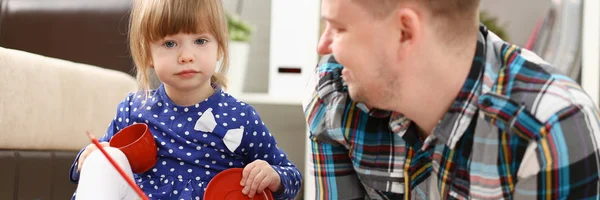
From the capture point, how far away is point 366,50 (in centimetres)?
90

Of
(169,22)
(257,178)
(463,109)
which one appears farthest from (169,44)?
(463,109)

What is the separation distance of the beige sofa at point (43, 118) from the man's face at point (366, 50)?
66 centimetres

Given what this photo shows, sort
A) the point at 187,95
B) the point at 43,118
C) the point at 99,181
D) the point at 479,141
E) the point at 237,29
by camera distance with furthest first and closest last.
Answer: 1. the point at 237,29
2. the point at 43,118
3. the point at 187,95
4. the point at 99,181
5. the point at 479,141

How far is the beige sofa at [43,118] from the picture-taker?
4.14ft

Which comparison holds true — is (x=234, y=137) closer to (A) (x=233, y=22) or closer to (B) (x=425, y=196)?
(B) (x=425, y=196)

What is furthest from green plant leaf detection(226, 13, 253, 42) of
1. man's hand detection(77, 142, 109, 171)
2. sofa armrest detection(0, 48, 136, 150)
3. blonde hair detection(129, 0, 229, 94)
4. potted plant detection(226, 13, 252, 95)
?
man's hand detection(77, 142, 109, 171)

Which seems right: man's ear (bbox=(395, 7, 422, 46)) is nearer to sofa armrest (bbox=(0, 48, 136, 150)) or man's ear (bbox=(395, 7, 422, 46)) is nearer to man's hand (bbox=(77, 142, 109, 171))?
man's hand (bbox=(77, 142, 109, 171))

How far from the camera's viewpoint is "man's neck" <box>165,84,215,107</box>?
1.24 metres

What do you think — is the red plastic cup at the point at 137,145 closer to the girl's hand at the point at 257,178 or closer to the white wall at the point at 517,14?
the girl's hand at the point at 257,178

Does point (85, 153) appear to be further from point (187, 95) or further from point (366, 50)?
point (366, 50)

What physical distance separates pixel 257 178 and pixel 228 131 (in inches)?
5.3

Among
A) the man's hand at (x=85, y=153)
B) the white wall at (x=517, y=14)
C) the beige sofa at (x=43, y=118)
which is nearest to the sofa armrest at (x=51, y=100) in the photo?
the beige sofa at (x=43, y=118)

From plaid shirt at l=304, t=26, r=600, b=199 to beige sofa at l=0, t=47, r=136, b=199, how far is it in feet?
1.92

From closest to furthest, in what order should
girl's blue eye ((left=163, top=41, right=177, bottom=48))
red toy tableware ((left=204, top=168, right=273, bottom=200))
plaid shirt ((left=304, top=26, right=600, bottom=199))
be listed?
plaid shirt ((left=304, top=26, right=600, bottom=199)) → red toy tableware ((left=204, top=168, right=273, bottom=200)) → girl's blue eye ((left=163, top=41, right=177, bottom=48))
